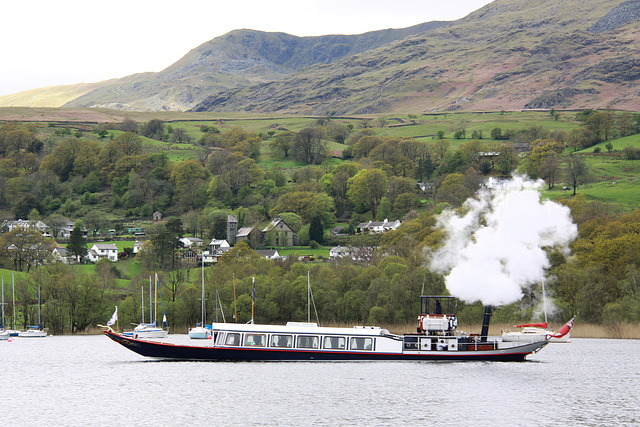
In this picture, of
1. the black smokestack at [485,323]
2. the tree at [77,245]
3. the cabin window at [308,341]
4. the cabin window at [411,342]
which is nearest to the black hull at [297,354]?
the cabin window at [411,342]

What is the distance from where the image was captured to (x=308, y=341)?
7431 centimetres

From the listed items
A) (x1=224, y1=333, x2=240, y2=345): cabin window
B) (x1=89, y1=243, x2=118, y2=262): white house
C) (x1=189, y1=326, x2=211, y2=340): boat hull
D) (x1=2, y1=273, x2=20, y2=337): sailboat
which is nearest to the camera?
(x1=224, y1=333, x2=240, y2=345): cabin window

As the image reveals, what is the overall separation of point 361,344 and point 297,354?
253 inches

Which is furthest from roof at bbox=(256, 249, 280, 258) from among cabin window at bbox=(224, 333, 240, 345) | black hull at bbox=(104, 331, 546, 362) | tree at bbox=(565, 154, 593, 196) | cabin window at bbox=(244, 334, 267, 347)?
cabin window at bbox=(224, 333, 240, 345)

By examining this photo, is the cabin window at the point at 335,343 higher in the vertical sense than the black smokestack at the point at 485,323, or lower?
lower

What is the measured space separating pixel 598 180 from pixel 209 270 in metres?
102

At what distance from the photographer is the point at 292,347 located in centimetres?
7406

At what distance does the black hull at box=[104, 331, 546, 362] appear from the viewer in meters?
72.4

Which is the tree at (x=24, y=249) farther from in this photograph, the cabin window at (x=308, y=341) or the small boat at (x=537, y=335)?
the small boat at (x=537, y=335)

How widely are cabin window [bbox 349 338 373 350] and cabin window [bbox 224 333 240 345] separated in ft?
36.6

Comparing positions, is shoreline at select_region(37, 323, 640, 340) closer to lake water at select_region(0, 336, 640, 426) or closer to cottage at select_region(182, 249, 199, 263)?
lake water at select_region(0, 336, 640, 426)

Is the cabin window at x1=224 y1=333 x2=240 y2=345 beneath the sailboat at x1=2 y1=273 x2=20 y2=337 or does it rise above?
above

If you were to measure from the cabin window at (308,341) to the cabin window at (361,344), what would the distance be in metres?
3.45

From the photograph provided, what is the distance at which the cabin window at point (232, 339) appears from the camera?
73812 millimetres
